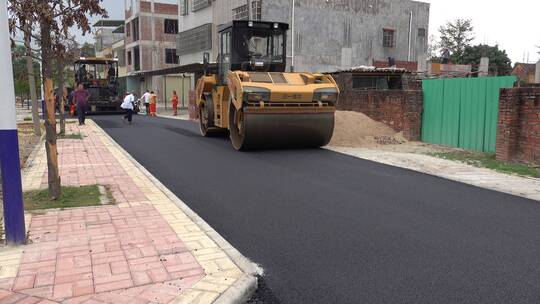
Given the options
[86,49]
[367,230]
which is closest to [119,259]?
[367,230]

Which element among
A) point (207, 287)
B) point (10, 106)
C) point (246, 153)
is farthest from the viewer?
point (246, 153)

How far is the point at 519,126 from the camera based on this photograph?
10594mm

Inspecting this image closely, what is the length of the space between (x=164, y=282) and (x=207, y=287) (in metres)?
0.36

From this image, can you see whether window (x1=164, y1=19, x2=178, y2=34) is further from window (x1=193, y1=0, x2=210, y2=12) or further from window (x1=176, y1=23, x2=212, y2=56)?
window (x1=193, y1=0, x2=210, y2=12)

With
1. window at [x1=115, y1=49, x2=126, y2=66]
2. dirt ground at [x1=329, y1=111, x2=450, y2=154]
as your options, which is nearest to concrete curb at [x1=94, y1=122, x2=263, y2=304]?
dirt ground at [x1=329, y1=111, x2=450, y2=154]

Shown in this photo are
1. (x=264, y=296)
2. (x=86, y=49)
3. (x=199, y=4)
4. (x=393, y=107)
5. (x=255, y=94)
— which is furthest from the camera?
(x=199, y=4)

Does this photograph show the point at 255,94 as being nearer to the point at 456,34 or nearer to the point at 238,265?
the point at 238,265

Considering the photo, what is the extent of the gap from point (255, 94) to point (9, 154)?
712 cm

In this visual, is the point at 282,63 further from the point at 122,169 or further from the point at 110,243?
the point at 110,243

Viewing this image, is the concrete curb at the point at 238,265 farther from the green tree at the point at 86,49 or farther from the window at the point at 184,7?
the window at the point at 184,7

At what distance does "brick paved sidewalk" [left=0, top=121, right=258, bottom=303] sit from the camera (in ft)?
12.3

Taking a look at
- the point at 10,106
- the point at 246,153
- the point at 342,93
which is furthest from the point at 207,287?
the point at 342,93

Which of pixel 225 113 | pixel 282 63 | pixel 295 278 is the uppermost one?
pixel 282 63

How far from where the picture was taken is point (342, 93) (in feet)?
59.3
